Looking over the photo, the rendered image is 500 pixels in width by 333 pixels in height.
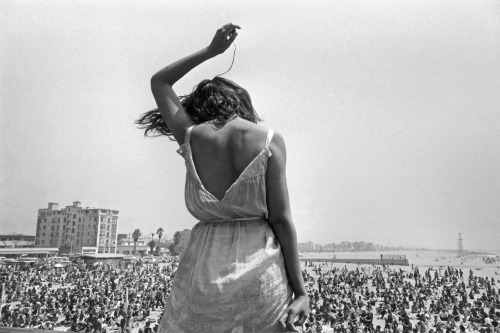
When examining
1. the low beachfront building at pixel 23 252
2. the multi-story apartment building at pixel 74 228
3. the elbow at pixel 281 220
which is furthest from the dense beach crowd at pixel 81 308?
the multi-story apartment building at pixel 74 228

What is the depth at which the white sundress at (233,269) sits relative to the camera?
769mm

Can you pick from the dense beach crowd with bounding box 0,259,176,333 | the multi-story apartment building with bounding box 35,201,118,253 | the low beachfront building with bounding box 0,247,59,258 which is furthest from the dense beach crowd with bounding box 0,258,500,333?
the multi-story apartment building with bounding box 35,201,118,253

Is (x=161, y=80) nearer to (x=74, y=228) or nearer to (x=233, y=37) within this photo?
(x=233, y=37)

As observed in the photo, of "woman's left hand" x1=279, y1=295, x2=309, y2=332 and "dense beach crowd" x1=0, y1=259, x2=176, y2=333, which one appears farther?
"dense beach crowd" x1=0, y1=259, x2=176, y2=333

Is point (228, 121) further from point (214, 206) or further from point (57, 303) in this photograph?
point (57, 303)

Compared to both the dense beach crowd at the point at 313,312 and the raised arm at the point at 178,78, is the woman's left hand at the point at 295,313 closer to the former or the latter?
the raised arm at the point at 178,78

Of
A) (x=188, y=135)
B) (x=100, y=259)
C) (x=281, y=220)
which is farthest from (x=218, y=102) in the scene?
(x=100, y=259)

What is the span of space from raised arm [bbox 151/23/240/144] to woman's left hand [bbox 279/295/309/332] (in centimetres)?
49

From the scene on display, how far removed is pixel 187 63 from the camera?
0.97 meters

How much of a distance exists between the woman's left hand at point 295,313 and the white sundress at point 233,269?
0.01 metres

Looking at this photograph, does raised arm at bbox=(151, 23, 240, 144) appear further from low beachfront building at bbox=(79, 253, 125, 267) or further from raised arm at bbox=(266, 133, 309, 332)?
low beachfront building at bbox=(79, 253, 125, 267)

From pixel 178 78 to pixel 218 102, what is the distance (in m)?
0.14

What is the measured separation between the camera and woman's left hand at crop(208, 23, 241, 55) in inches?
37.5

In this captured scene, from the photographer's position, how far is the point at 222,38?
3.13 ft
